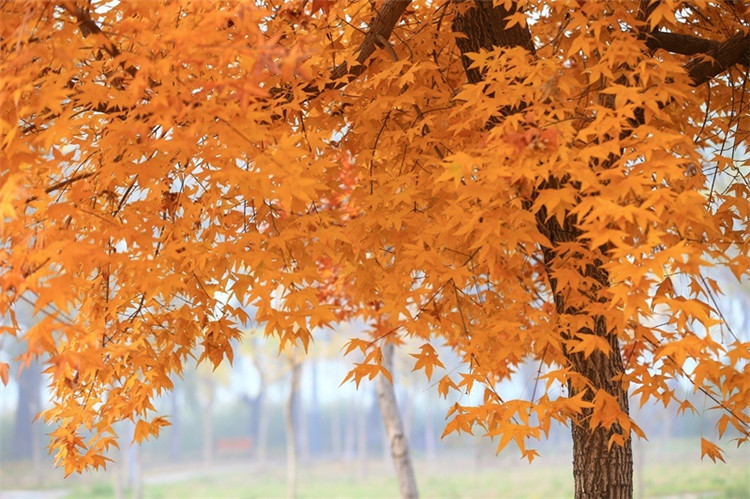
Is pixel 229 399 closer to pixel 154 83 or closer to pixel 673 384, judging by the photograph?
pixel 673 384

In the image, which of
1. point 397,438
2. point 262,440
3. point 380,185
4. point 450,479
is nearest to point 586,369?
point 380,185

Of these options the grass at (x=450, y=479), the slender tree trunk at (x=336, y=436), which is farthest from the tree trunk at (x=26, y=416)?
the slender tree trunk at (x=336, y=436)

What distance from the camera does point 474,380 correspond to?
2613 mm

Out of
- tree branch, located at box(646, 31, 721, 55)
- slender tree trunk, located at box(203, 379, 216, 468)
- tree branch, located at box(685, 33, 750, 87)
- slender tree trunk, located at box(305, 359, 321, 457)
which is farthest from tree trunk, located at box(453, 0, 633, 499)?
slender tree trunk, located at box(305, 359, 321, 457)

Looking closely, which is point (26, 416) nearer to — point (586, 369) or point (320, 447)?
point (320, 447)

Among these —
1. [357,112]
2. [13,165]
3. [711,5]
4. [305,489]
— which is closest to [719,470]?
[305,489]

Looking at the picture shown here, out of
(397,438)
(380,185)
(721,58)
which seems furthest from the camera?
(397,438)

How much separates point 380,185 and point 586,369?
3.72ft

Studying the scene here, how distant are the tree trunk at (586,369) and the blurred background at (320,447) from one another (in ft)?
31.1

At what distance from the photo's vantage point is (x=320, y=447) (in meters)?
19.3

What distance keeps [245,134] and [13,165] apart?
0.68 metres

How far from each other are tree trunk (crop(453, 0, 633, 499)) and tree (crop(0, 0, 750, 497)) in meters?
0.01

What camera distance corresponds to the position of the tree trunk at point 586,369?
9.92ft

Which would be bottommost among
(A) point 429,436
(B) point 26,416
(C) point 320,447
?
(C) point 320,447
